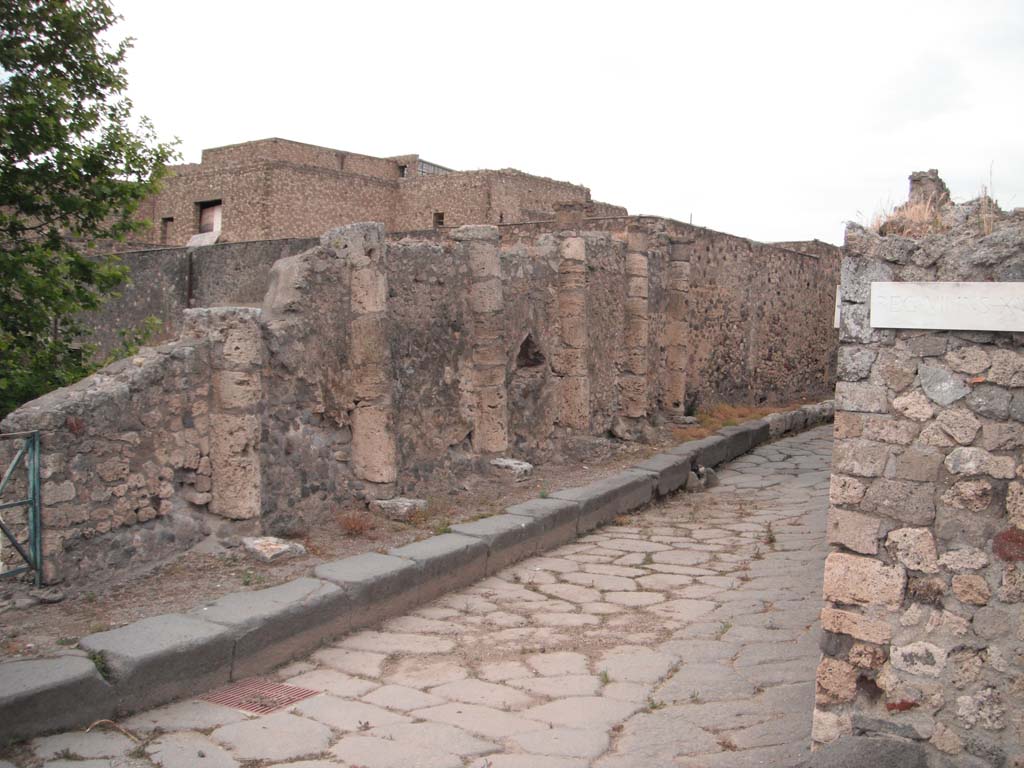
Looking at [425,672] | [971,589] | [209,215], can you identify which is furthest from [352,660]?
[209,215]

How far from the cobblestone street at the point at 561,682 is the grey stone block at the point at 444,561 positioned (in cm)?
9

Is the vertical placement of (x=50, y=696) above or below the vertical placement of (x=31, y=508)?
below

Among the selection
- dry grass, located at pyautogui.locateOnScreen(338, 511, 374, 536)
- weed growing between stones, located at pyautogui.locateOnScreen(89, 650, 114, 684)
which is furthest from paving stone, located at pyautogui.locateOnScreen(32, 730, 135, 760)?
dry grass, located at pyautogui.locateOnScreen(338, 511, 374, 536)

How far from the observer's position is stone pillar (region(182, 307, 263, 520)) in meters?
5.81

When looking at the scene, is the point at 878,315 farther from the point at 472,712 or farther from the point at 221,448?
the point at 221,448

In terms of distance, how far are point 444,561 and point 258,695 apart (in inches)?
73.3

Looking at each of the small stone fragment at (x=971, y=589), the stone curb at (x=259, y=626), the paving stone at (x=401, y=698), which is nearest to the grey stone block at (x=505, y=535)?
the stone curb at (x=259, y=626)

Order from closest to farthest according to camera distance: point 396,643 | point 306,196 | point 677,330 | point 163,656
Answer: point 163,656 < point 396,643 < point 677,330 < point 306,196

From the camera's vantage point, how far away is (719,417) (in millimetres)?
12969

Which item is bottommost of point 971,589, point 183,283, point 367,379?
point 971,589

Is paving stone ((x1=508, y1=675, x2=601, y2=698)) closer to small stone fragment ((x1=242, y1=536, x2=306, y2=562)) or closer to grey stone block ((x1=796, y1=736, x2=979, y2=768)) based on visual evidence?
grey stone block ((x1=796, y1=736, x2=979, y2=768))

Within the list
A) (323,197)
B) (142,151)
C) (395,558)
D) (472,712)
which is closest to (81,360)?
(142,151)

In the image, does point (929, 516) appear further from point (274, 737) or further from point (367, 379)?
point (367, 379)

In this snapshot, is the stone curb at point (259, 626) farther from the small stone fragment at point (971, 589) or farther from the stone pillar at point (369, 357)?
the small stone fragment at point (971, 589)
